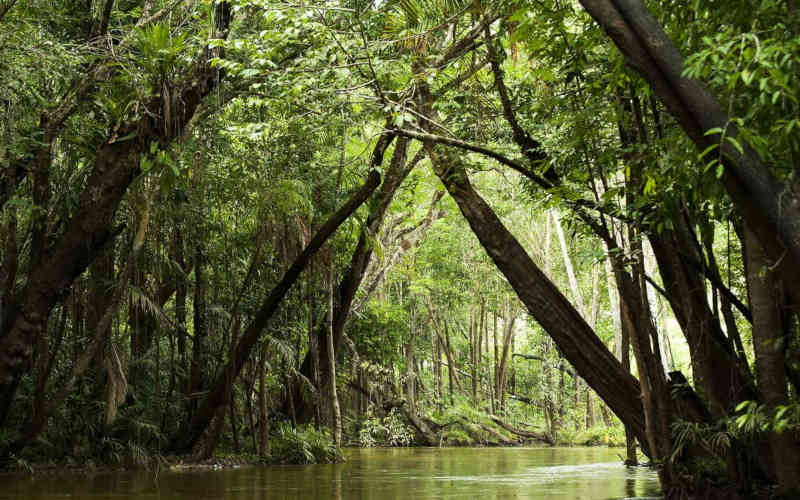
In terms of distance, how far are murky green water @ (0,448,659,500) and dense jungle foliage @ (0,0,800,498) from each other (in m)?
1.03

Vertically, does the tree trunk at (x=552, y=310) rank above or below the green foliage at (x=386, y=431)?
above

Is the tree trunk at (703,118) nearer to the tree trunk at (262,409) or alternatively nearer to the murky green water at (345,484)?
the murky green water at (345,484)

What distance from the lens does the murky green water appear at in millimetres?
7758

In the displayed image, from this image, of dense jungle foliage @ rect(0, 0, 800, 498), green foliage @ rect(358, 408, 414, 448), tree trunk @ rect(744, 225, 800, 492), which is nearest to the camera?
dense jungle foliage @ rect(0, 0, 800, 498)

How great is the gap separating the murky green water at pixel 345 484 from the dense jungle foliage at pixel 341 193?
1026 mm

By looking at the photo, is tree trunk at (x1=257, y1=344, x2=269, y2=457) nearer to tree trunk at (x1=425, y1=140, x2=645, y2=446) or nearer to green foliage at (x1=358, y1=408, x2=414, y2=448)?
tree trunk at (x1=425, y1=140, x2=645, y2=446)

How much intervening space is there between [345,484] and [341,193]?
634 centimetres

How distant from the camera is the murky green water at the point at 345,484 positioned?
776 centimetres

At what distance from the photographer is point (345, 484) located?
927 cm

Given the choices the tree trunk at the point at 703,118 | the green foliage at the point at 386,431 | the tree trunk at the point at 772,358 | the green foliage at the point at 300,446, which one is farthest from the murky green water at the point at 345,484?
the green foliage at the point at 386,431

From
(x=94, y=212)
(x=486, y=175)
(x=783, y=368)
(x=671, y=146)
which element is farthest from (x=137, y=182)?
(x=486, y=175)

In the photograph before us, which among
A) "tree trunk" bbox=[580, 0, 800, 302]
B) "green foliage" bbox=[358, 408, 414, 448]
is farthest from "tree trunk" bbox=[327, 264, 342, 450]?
"tree trunk" bbox=[580, 0, 800, 302]

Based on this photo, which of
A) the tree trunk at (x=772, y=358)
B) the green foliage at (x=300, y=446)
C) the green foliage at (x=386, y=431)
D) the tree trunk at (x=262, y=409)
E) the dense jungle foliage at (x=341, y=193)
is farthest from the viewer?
the green foliage at (x=386, y=431)

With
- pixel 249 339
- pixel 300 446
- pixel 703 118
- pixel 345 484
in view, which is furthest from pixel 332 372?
pixel 703 118
